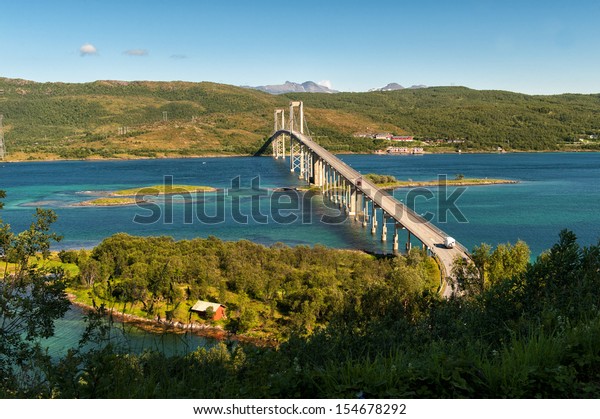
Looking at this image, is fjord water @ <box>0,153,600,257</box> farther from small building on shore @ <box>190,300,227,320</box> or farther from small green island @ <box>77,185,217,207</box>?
small building on shore @ <box>190,300,227,320</box>

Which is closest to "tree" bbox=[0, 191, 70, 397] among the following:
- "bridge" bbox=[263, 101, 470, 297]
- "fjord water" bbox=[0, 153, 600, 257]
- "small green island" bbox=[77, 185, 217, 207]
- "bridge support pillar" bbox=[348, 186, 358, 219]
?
"bridge" bbox=[263, 101, 470, 297]

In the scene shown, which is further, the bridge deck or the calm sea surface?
the calm sea surface

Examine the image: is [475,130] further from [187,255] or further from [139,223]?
[187,255]
